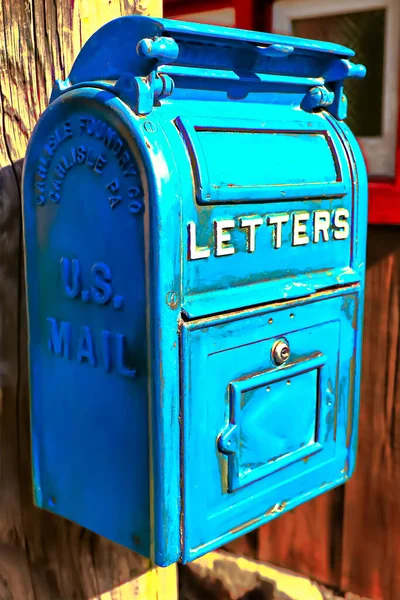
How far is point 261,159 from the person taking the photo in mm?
1437

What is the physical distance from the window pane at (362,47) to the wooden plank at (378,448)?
1.34ft

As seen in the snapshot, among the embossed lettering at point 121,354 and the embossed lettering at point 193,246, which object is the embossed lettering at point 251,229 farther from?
the embossed lettering at point 121,354

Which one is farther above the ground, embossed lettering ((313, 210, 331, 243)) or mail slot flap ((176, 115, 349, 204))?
mail slot flap ((176, 115, 349, 204))

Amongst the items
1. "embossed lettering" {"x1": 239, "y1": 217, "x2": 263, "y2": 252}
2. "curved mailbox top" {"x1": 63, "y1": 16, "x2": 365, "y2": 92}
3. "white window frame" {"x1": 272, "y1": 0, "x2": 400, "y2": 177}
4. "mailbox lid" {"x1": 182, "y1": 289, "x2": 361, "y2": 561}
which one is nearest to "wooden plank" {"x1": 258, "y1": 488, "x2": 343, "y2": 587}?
"mailbox lid" {"x1": 182, "y1": 289, "x2": 361, "y2": 561}

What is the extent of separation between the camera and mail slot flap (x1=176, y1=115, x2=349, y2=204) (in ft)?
4.32

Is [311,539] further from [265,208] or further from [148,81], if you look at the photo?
[148,81]

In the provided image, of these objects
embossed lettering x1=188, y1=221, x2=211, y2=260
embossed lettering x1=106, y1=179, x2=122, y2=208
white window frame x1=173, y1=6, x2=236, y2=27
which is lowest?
embossed lettering x1=188, y1=221, x2=211, y2=260

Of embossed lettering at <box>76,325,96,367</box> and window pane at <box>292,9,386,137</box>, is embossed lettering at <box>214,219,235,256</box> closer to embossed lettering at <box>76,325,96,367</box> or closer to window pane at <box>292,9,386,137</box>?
embossed lettering at <box>76,325,96,367</box>

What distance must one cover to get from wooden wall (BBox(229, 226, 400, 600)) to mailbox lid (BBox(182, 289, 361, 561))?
2.25 feet

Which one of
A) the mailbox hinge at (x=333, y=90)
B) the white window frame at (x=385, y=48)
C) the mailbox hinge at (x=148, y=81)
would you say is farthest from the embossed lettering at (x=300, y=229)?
the white window frame at (x=385, y=48)

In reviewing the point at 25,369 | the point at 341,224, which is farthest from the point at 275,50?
the point at 25,369

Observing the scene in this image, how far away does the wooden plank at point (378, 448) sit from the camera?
235 centimetres

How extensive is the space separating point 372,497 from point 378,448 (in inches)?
7.4

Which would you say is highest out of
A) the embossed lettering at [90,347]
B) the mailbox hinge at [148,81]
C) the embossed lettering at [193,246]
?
the mailbox hinge at [148,81]
